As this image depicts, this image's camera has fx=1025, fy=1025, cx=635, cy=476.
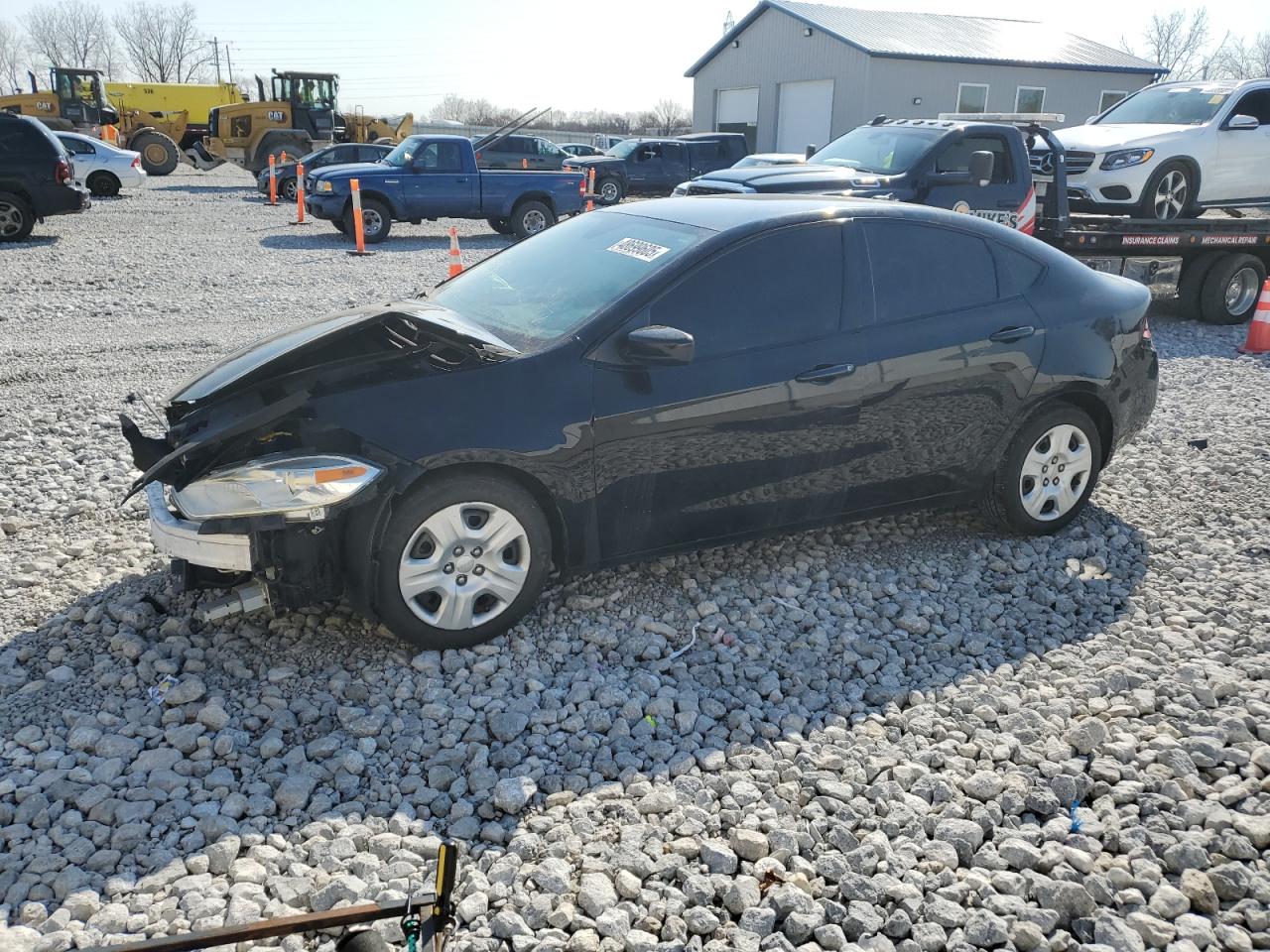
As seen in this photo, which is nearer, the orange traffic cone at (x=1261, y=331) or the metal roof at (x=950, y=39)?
the orange traffic cone at (x=1261, y=331)

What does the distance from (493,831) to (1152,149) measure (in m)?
11.6

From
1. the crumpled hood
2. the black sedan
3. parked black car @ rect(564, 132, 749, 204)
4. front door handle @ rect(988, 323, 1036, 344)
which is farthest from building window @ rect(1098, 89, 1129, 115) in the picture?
front door handle @ rect(988, 323, 1036, 344)

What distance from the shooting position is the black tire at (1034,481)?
4.97 metres

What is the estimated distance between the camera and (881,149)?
37.1ft

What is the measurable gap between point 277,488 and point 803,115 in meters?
34.0

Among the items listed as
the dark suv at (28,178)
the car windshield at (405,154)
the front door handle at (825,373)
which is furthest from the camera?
the car windshield at (405,154)

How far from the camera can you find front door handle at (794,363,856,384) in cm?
435

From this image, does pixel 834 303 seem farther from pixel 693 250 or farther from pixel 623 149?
pixel 623 149

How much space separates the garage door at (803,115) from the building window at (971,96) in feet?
14.1

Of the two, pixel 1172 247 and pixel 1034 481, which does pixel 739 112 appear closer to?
pixel 1172 247

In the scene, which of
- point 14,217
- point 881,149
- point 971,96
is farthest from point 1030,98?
point 14,217

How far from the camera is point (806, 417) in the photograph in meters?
4.38

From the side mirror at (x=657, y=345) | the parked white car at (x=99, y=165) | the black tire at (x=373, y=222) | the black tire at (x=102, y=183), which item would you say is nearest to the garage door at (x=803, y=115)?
the black tire at (x=373, y=222)

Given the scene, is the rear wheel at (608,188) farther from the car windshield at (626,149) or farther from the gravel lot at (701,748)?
the gravel lot at (701,748)
